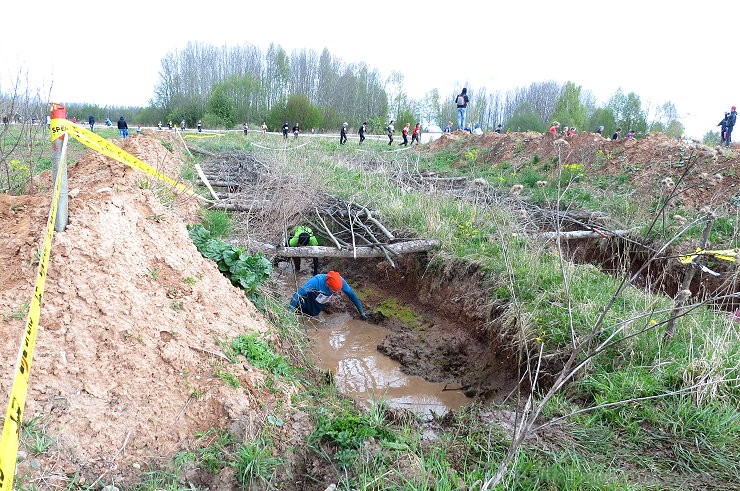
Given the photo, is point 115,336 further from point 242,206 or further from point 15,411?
point 242,206

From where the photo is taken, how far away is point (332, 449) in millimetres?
3113

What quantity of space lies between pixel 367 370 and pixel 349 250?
84.2 inches

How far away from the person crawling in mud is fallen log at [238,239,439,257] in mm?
554

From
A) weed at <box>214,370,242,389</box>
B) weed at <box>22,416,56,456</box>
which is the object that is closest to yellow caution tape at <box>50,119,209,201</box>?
weed at <box>22,416,56,456</box>

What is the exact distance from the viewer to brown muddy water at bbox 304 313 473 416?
211 inches

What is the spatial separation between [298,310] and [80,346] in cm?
366

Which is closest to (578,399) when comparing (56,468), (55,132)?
(56,468)

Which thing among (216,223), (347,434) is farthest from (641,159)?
(347,434)

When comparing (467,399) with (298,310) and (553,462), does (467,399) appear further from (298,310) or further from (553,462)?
(298,310)

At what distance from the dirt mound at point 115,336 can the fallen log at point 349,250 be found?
2456mm

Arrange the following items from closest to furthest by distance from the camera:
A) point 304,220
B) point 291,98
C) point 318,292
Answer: point 318,292, point 304,220, point 291,98

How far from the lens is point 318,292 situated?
22.3 feet

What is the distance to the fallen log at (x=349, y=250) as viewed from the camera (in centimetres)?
704

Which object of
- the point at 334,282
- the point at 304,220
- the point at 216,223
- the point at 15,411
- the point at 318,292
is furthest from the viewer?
the point at 304,220
